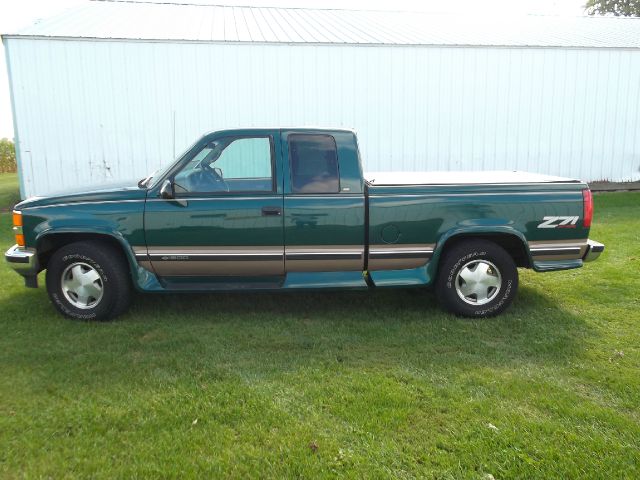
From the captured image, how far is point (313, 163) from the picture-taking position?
4848mm

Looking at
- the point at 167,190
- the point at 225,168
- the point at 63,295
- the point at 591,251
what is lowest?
the point at 63,295

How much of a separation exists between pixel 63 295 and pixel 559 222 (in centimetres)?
465

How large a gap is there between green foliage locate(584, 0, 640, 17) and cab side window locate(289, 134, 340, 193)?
157 ft

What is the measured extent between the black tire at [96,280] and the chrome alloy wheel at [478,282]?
3149 mm

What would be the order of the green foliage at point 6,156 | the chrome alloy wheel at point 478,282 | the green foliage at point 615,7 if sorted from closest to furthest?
1. the chrome alloy wheel at point 478,282
2. the green foliage at point 6,156
3. the green foliage at point 615,7

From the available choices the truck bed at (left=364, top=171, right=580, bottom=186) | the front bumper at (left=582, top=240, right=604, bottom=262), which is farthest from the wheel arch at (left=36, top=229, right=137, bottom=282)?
the front bumper at (left=582, top=240, right=604, bottom=262)

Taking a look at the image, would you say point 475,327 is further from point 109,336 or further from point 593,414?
point 109,336

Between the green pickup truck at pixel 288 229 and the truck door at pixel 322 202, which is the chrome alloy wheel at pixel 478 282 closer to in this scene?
the green pickup truck at pixel 288 229

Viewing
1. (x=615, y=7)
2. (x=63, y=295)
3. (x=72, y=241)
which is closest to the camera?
(x=63, y=295)

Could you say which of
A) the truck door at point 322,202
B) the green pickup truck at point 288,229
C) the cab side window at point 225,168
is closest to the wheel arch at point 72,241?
the green pickup truck at point 288,229

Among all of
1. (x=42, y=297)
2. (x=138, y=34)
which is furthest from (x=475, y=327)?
(x=138, y=34)

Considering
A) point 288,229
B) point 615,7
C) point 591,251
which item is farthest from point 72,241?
point 615,7

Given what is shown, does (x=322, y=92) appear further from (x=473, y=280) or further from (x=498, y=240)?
(x=473, y=280)

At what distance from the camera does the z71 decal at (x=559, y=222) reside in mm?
4867
